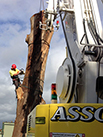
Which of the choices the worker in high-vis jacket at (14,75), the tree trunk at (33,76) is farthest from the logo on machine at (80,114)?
the worker in high-vis jacket at (14,75)

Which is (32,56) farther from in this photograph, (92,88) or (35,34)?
(92,88)

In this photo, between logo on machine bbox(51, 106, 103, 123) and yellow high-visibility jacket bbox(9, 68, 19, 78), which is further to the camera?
yellow high-visibility jacket bbox(9, 68, 19, 78)

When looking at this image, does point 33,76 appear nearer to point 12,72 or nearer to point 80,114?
point 12,72

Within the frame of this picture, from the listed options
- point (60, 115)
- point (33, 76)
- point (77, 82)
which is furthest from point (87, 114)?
point (33, 76)

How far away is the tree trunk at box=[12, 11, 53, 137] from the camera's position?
8.32 m

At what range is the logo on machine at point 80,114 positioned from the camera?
3.20 m

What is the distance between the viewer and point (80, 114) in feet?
10.6

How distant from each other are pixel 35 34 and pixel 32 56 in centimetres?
85

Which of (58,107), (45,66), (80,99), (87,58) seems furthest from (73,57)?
(45,66)

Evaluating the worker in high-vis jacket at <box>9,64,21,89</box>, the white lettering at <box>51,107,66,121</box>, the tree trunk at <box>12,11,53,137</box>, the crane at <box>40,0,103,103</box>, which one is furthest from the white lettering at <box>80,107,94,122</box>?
the worker in high-vis jacket at <box>9,64,21,89</box>

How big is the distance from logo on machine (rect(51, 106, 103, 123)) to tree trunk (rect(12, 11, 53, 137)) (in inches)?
196

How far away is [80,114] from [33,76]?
5.56 meters

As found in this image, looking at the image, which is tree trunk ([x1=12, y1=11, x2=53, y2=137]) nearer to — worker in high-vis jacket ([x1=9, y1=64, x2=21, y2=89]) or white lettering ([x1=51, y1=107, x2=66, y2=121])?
worker in high-vis jacket ([x1=9, y1=64, x2=21, y2=89])

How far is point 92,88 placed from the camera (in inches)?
151
